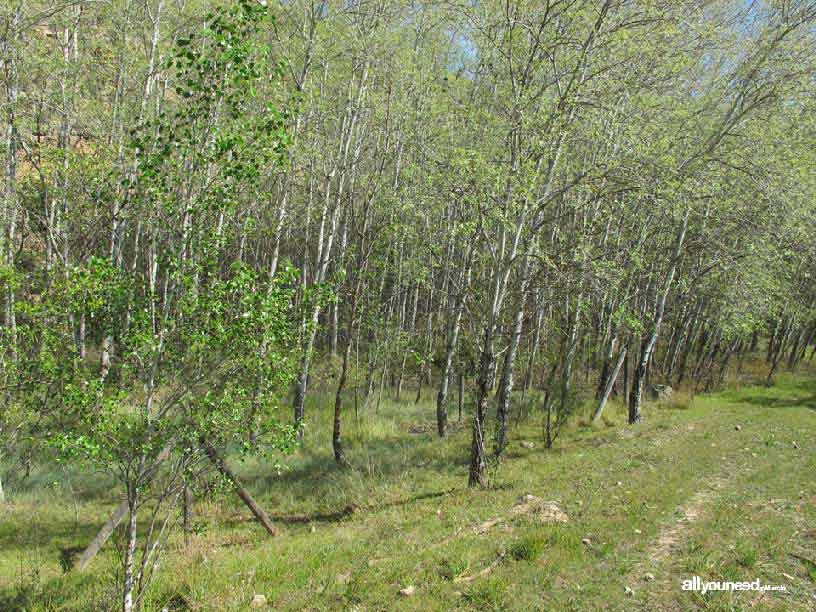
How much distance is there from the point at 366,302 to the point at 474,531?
40.7 ft

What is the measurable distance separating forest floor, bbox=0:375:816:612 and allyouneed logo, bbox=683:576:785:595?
0.34 feet

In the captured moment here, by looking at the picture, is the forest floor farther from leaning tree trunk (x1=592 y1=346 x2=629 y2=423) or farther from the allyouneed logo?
leaning tree trunk (x1=592 y1=346 x2=629 y2=423)

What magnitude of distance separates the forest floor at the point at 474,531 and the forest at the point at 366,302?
0.07 metres

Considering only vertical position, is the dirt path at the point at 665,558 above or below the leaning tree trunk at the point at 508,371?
below

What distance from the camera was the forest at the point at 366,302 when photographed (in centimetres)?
514

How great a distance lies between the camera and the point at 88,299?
197 inches

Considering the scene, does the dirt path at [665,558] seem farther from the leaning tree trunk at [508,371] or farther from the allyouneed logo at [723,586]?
the leaning tree trunk at [508,371]

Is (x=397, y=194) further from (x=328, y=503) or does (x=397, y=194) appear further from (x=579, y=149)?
(x=328, y=503)

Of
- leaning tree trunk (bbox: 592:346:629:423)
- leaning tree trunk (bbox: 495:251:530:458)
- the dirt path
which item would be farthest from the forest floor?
leaning tree trunk (bbox: 592:346:629:423)

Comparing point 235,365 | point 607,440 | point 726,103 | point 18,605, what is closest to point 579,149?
point 726,103

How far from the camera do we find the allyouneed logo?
559 cm

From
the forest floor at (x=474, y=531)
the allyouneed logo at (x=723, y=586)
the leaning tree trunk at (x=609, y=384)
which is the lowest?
the forest floor at (x=474, y=531)

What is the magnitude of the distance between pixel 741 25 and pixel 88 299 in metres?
15.6

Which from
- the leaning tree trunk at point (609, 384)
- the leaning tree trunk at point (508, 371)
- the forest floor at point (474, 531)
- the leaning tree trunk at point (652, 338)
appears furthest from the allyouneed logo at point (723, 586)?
the leaning tree trunk at point (609, 384)
